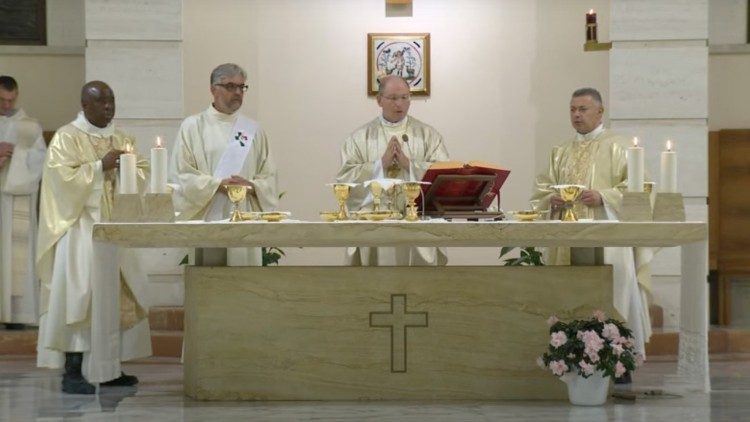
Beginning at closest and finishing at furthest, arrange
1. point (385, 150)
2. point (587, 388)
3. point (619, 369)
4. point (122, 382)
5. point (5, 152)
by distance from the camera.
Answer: point (619, 369)
point (587, 388)
point (122, 382)
point (385, 150)
point (5, 152)

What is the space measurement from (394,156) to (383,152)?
84 centimetres

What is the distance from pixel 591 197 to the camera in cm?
760

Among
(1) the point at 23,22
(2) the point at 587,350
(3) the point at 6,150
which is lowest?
(2) the point at 587,350

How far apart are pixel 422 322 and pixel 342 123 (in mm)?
4014

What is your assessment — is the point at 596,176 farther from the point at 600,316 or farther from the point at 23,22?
the point at 23,22

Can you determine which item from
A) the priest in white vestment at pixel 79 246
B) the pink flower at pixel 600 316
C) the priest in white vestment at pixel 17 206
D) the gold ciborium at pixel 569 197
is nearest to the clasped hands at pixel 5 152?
the priest in white vestment at pixel 17 206

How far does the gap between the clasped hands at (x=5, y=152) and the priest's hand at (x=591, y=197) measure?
440 cm

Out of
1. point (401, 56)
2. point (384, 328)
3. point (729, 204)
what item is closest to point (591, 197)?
point (384, 328)

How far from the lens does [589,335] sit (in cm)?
638

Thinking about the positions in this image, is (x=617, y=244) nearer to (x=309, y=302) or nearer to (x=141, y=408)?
(x=309, y=302)

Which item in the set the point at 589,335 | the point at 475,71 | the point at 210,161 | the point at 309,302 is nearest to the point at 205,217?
the point at 210,161

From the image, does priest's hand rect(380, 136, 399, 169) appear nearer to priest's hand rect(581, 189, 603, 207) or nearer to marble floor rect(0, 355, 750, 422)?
priest's hand rect(581, 189, 603, 207)

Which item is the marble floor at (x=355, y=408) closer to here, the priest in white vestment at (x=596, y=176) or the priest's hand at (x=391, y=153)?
the priest in white vestment at (x=596, y=176)

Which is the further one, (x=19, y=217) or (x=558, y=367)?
(x=19, y=217)
